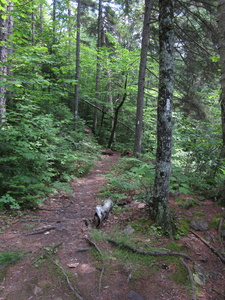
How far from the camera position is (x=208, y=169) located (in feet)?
22.3

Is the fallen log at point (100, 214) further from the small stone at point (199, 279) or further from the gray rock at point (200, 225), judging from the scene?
the small stone at point (199, 279)


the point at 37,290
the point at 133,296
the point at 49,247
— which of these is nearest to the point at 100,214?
the point at 49,247

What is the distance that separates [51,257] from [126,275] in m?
1.28

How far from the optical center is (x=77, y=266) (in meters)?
3.20

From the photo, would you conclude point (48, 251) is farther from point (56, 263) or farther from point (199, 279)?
point (199, 279)

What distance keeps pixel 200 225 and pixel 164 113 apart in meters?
2.58

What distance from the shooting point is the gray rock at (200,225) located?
4.24 metres

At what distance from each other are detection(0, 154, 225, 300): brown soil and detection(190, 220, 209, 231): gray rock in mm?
136

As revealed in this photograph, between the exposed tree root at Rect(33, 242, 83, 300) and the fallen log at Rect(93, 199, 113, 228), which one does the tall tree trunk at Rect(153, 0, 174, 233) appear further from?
the exposed tree root at Rect(33, 242, 83, 300)

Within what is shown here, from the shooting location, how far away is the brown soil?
2.70 meters

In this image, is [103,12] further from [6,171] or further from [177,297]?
[177,297]

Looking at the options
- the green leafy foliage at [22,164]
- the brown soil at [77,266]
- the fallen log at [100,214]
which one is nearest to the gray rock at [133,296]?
the brown soil at [77,266]

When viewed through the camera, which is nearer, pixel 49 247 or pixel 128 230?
pixel 49 247

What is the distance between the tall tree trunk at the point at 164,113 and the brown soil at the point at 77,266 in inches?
25.3
